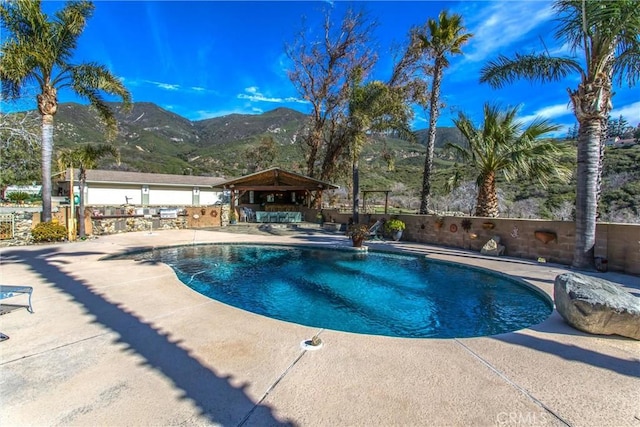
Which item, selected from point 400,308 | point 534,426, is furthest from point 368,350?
point 400,308

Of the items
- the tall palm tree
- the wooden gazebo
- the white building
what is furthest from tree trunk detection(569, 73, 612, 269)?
the white building

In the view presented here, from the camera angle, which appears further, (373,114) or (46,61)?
(373,114)

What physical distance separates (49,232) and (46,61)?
20.4 feet

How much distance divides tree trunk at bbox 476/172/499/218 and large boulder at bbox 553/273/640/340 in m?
7.76

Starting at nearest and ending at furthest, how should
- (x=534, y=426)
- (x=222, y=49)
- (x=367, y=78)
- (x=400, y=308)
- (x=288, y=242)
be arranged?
(x=534, y=426) < (x=400, y=308) < (x=288, y=242) < (x=367, y=78) < (x=222, y=49)

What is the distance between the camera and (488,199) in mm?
11461

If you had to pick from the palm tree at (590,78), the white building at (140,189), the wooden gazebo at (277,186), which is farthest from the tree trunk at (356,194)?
the white building at (140,189)

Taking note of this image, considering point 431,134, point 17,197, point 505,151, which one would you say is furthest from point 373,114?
point 17,197

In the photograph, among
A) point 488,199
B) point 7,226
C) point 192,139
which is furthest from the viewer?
point 192,139

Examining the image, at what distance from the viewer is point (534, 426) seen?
7.30 ft

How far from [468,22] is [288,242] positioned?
12302 millimetres

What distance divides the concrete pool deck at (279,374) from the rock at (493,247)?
5.93m

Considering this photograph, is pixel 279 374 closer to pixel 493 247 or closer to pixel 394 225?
pixel 493 247

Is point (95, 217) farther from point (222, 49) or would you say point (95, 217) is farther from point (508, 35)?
point (508, 35)
